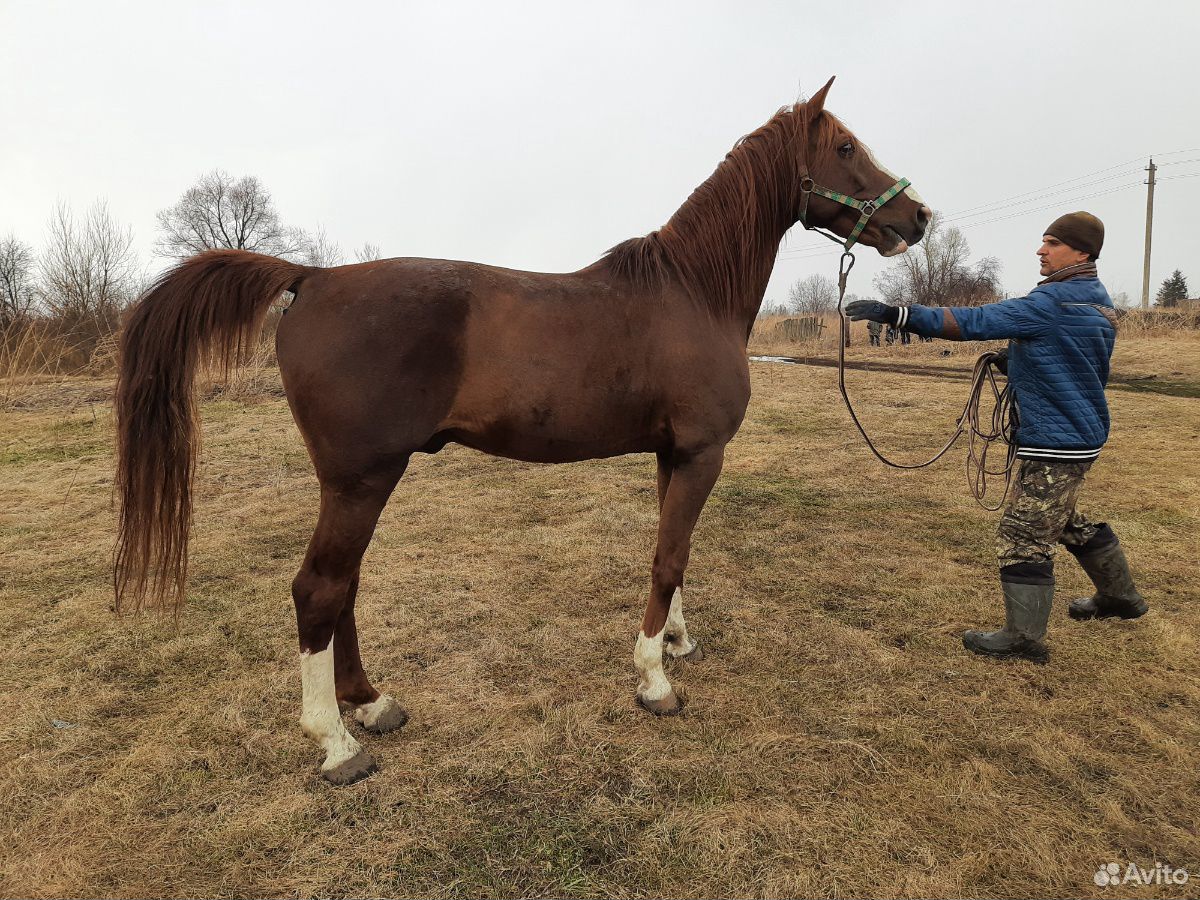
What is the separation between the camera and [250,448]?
7.72 metres

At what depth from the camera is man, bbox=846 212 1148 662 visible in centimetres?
278

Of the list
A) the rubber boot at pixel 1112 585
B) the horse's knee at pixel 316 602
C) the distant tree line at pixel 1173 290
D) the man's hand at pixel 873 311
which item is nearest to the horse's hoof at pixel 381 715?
the horse's knee at pixel 316 602

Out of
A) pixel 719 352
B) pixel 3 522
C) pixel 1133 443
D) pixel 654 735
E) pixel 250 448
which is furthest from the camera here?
pixel 250 448

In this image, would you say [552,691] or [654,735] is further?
[552,691]

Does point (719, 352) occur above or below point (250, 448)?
above

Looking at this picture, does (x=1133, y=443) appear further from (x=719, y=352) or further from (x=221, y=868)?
(x=221, y=868)

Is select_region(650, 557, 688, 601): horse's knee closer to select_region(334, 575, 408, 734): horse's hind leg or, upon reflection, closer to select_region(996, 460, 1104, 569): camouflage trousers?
select_region(334, 575, 408, 734): horse's hind leg

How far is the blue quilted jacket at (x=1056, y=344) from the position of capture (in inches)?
109

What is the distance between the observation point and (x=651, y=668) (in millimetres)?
2688

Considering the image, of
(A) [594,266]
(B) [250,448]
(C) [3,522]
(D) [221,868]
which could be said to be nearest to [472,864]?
(D) [221,868]

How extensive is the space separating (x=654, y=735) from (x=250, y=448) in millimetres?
7279

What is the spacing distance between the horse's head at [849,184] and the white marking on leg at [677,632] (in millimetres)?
2091

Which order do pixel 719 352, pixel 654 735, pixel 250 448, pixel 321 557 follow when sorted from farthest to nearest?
pixel 250 448 < pixel 719 352 < pixel 654 735 < pixel 321 557

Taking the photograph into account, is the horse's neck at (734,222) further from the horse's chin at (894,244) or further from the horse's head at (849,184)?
the horse's chin at (894,244)
